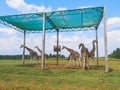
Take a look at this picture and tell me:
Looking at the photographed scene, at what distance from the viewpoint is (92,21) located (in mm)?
24438

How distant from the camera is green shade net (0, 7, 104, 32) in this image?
66.1ft

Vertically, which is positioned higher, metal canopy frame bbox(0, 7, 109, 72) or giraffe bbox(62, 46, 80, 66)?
metal canopy frame bbox(0, 7, 109, 72)

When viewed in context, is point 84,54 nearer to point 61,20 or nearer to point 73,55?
point 73,55

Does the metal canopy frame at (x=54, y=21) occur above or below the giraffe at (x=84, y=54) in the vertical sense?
above

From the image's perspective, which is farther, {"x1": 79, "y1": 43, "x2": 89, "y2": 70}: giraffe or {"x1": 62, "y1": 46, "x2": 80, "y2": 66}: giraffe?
{"x1": 62, "y1": 46, "x2": 80, "y2": 66}: giraffe

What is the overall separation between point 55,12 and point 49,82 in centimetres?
813

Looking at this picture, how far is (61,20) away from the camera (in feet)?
77.8

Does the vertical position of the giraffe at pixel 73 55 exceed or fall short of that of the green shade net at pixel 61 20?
it falls short

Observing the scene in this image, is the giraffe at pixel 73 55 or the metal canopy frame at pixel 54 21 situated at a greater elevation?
the metal canopy frame at pixel 54 21

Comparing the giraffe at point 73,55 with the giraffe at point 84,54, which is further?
the giraffe at point 73,55

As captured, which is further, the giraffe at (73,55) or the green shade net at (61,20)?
the giraffe at (73,55)

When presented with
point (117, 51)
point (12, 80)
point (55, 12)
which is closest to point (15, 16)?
point (55, 12)

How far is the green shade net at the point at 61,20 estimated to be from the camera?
66.1 feet

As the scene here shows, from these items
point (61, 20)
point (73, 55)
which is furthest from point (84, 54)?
point (61, 20)
